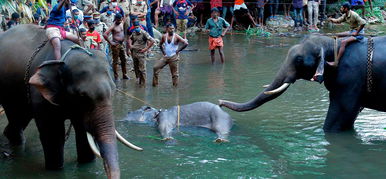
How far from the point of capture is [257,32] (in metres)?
20.8

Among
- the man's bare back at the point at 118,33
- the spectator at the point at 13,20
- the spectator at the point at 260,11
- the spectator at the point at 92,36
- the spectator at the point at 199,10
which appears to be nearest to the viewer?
the spectator at the point at 92,36

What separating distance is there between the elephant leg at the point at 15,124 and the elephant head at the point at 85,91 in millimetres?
1648

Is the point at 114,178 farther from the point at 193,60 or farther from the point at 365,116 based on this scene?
the point at 193,60

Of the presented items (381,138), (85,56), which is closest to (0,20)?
(85,56)

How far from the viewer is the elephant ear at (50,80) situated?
607 centimetres

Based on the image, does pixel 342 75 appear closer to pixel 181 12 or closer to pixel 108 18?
pixel 108 18

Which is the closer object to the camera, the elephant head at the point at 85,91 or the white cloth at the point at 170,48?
the elephant head at the point at 85,91

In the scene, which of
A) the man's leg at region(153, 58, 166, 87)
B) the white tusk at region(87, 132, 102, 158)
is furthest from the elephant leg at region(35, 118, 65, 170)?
the man's leg at region(153, 58, 166, 87)

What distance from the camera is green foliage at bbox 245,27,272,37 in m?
20.4

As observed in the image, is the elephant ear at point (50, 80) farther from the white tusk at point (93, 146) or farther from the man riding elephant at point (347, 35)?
the man riding elephant at point (347, 35)

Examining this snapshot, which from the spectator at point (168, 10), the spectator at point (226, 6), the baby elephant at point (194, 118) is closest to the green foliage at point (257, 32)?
the spectator at point (226, 6)

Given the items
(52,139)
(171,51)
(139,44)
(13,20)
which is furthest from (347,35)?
(13,20)

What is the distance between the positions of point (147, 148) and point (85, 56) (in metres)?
A: 2.12

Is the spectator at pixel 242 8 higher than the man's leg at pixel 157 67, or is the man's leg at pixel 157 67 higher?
the spectator at pixel 242 8
